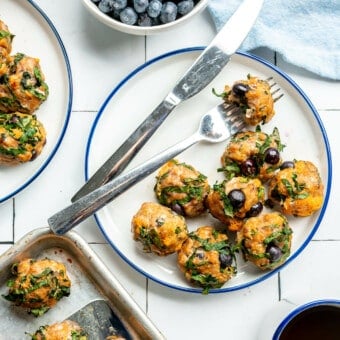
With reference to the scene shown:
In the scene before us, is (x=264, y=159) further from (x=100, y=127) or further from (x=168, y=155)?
(x=100, y=127)

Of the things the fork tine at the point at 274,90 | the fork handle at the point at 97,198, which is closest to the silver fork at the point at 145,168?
the fork handle at the point at 97,198

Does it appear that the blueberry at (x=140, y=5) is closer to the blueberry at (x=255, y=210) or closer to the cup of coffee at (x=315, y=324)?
the blueberry at (x=255, y=210)

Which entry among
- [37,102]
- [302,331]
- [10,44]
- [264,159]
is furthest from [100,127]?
[302,331]

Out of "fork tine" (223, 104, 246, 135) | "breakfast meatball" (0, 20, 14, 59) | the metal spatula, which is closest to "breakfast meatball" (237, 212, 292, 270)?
"fork tine" (223, 104, 246, 135)

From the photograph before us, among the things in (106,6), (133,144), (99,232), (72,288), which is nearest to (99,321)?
(72,288)

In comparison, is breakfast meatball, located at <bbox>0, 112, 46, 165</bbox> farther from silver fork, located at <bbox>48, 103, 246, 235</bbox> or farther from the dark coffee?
the dark coffee

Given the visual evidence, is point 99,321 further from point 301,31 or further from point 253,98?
point 301,31
